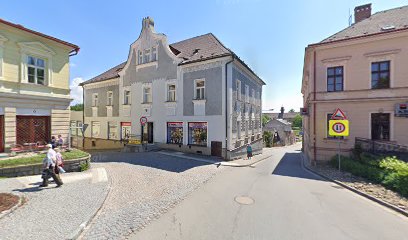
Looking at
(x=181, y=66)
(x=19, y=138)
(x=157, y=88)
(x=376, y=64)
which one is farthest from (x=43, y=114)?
(x=376, y=64)

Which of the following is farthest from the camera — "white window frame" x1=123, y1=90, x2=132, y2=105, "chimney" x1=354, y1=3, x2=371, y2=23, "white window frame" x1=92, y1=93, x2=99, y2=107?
"white window frame" x1=92, y1=93, x2=99, y2=107

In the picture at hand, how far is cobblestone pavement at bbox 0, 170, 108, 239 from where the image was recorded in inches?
182

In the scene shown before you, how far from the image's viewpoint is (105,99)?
24.1 meters

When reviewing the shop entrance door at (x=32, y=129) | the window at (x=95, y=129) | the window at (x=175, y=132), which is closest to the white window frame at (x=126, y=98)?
the window at (x=95, y=129)

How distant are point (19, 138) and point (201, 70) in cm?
1297

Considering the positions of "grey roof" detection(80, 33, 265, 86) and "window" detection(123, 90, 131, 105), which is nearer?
"grey roof" detection(80, 33, 265, 86)

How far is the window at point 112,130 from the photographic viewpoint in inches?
891

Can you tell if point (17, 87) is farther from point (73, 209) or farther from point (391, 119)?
point (391, 119)

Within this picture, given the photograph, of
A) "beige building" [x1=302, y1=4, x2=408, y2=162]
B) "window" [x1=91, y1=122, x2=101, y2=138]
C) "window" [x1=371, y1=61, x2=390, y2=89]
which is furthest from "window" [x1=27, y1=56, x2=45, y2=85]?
"window" [x1=371, y1=61, x2=390, y2=89]

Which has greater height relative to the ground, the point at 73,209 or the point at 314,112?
the point at 314,112

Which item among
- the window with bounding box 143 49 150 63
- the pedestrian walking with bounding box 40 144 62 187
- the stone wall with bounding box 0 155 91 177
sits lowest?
the stone wall with bounding box 0 155 91 177

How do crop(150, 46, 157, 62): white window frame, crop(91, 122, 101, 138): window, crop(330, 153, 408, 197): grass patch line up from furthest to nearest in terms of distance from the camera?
crop(91, 122, 101, 138): window < crop(150, 46, 157, 62): white window frame < crop(330, 153, 408, 197): grass patch

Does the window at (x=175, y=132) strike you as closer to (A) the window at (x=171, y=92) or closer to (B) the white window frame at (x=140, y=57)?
(A) the window at (x=171, y=92)

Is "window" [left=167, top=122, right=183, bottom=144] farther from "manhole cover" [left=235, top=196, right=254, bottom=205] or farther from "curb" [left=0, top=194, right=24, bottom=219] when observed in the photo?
"curb" [left=0, top=194, right=24, bottom=219]
